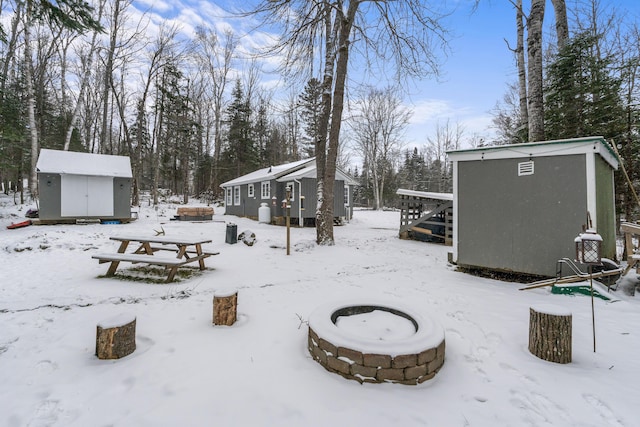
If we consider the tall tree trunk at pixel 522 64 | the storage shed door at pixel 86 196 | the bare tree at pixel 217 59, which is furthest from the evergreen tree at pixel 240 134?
the tall tree trunk at pixel 522 64

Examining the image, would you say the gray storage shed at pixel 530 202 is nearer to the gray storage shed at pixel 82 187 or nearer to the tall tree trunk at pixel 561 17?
the tall tree trunk at pixel 561 17

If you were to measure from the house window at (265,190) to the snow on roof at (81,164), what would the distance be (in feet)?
21.2

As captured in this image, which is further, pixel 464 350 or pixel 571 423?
pixel 464 350

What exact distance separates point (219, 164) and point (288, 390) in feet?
92.1

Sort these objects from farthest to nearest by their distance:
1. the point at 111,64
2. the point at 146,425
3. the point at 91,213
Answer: the point at 111,64 → the point at 91,213 → the point at 146,425

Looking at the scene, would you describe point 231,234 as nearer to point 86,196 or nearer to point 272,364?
point 272,364

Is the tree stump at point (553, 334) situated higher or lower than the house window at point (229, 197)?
lower

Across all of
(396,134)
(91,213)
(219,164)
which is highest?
(396,134)

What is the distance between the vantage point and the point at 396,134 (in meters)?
27.0

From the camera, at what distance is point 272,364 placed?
2.55m

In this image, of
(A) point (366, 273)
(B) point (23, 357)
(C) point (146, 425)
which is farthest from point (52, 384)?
(A) point (366, 273)

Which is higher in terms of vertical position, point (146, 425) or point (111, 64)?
point (111, 64)

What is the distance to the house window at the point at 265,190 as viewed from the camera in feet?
→ 52.3

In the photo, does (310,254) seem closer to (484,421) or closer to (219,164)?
(484,421)
